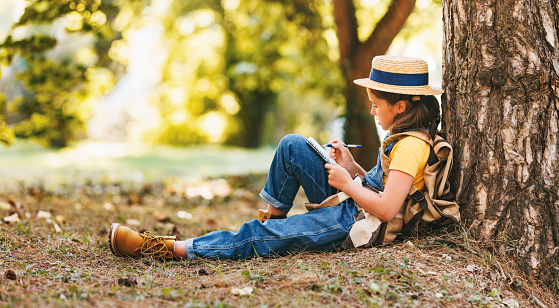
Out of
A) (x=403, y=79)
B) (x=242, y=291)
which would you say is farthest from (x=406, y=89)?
(x=242, y=291)

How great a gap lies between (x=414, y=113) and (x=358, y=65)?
3371 mm

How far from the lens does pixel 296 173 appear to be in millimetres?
2965

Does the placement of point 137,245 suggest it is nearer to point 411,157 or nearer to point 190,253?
point 190,253

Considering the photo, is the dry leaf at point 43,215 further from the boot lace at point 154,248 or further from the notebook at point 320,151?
the notebook at point 320,151

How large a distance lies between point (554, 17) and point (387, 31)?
3.39 m

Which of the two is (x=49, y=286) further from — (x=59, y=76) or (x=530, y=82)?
(x=59, y=76)

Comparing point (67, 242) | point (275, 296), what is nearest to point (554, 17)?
point (275, 296)

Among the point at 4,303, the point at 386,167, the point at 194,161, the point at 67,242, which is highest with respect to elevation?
the point at 386,167

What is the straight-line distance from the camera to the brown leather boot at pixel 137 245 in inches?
111

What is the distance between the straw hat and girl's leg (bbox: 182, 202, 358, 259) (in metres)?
0.73

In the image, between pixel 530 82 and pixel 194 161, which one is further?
pixel 194 161

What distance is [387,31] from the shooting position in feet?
19.0

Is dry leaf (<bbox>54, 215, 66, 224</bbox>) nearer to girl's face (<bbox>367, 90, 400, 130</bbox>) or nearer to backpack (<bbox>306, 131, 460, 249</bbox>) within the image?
backpack (<bbox>306, 131, 460, 249</bbox>)

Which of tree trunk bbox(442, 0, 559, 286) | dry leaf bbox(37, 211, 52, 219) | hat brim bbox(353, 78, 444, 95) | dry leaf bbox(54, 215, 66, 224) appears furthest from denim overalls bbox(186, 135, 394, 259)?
dry leaf bbox(37, 211, 52, 219)
